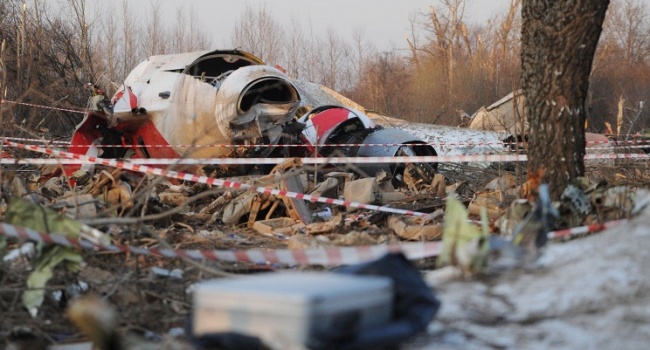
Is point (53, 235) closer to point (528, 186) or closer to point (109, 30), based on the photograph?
point (528, 186)

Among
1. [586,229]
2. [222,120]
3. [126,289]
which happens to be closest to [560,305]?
[586,229]

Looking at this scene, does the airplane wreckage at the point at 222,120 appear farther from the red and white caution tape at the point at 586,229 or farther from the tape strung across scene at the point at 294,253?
the tape strung across scene at the point at 294,253

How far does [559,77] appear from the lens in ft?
17.7

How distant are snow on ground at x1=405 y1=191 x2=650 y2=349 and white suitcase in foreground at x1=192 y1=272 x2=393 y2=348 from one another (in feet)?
0.99

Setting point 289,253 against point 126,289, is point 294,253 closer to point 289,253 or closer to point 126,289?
point 289,253

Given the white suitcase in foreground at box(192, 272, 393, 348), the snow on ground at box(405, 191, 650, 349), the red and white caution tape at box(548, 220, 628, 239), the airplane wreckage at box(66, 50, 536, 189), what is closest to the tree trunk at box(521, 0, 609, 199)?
the red and white caution tape at box(548, 220, 628, 239)

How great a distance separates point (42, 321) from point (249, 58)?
8.96 metres

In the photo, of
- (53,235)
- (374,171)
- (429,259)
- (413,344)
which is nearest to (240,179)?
(374,171)

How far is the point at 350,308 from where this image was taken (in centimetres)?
229

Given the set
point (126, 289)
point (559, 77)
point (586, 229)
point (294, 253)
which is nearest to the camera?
point (294, 253)

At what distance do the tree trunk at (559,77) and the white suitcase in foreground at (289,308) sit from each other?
11.0 ft

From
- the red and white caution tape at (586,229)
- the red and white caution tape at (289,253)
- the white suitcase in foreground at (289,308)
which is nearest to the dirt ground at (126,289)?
the red and white caution tape at (289,253)

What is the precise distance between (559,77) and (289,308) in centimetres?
381

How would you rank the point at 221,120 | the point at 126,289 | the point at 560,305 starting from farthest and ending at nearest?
the point at 221,120 → the point at 126,289 → the point at 560,305
